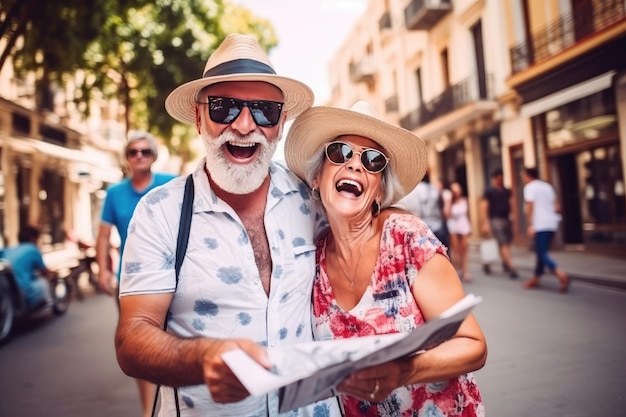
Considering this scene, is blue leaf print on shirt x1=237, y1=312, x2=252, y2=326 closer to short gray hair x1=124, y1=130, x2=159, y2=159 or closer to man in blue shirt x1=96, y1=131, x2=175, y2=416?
man in blue shirt x1=96, y1=131, x2=175, y2=416

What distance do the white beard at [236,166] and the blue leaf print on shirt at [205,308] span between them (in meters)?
0.45

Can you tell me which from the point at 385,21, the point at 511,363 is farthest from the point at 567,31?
the point at 385,21

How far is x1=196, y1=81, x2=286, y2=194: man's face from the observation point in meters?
1.99

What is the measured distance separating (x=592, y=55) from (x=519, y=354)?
9565 mm

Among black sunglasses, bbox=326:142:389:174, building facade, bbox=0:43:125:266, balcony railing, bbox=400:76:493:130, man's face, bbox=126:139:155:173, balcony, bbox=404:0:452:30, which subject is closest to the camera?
black sunglasses, bbox=326:142:389:174

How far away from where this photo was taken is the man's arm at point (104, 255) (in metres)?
4.56

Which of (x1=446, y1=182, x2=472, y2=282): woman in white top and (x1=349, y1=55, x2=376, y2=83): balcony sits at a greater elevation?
(x1=349, y1=55, x2=376, y2=83): balcony

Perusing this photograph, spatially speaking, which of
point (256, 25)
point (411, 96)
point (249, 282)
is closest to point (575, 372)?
point (249, 282)

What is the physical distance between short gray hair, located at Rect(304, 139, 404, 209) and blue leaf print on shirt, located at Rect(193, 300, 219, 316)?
73cm

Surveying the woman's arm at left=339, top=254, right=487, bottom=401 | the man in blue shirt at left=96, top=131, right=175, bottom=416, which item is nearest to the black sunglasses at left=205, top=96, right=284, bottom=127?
the woman's arm at left=339, top=254, right=487, bottom=401

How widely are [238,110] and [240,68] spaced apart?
162 millimetres

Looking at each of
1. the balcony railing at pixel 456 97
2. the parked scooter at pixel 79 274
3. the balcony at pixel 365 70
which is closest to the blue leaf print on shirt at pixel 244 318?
the parked scooter at pixel 79 274

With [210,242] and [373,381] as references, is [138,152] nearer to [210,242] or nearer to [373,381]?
[210,242]

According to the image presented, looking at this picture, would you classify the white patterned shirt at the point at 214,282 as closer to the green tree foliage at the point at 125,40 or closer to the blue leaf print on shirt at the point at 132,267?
the blue leaf print on shirt at the point at 132,267
